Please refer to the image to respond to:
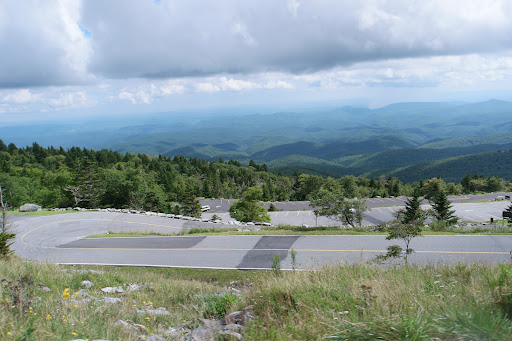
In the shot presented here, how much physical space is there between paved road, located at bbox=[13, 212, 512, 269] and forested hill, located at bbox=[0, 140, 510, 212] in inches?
314

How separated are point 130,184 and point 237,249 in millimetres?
35024

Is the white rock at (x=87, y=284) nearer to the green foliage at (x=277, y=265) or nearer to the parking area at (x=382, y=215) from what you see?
the green foliage at (x=277, y=265)

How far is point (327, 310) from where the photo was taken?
409cm

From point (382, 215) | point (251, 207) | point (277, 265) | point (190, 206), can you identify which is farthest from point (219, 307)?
point (382, 215)

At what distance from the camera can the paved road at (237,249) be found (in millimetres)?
12484

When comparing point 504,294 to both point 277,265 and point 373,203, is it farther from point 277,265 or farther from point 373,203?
point 373,203

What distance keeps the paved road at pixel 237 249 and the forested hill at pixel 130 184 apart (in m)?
7.98

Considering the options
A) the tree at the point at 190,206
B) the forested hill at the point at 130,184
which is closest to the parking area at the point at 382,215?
the tree at the point at 190,206

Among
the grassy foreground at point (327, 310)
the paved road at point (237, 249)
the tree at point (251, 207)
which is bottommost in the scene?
the tree at point (251, 207)

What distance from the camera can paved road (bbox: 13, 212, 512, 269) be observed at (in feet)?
41.0

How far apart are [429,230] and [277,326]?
16.2 metres

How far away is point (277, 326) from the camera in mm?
3732

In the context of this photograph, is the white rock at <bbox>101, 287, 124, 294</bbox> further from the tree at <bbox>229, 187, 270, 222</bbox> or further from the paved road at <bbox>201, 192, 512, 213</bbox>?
the paved road at <bbox>201, 192, 512, 213</bbox>

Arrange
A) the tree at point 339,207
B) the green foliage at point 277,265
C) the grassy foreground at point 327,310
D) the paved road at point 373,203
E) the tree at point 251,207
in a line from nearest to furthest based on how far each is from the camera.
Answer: the grassy foreground at point 327,310
the green foliage at point 277,265
the tree at point 339,207
the tree at point 251,207
the paved road at point 373,203
